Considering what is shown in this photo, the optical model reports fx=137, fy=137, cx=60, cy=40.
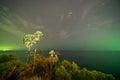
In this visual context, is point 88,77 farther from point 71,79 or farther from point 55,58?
point 55,58

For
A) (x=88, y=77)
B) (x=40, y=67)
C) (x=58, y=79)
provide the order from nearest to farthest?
1. (x=40, y=67)
2. (x=58, y=79)
3. (x=88, y=77)

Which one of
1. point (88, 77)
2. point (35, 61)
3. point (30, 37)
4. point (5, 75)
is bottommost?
point (88, 77)

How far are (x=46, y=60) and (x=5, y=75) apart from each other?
36.8ft

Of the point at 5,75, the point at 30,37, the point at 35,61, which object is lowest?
the point at 5,75

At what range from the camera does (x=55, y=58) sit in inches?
1337

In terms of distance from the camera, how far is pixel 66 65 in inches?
1946

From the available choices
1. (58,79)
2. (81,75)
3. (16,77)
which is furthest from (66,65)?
(16,77)

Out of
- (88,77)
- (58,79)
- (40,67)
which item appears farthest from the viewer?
(88,77)

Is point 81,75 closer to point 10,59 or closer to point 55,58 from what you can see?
point 55,58

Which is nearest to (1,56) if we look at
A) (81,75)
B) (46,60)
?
(46,60)

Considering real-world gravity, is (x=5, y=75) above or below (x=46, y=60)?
below

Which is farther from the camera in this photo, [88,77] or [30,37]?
[88,77]

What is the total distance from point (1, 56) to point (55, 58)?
24.3m

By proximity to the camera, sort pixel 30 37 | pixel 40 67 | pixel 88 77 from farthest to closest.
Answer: pixel 88 77 < pixel 30 37 < pixel 40 67
